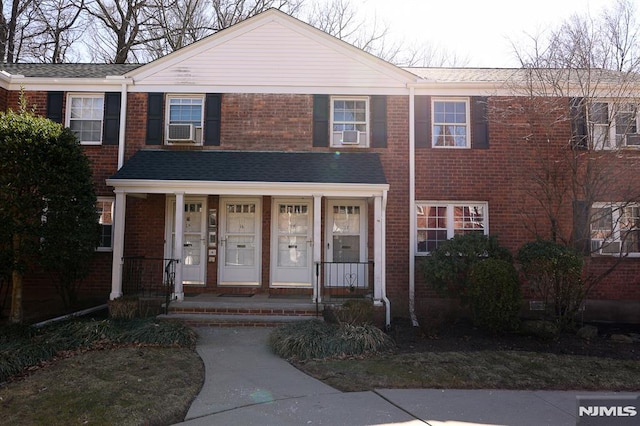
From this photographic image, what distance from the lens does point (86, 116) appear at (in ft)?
34.3

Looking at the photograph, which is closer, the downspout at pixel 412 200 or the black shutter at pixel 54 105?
the downspout at pixel 412 200

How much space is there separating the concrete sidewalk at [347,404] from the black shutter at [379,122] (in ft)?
19.5

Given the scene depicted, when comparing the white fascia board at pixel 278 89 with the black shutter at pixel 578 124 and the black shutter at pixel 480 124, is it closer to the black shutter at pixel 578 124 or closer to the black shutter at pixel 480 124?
the black shutter at pixel 480 124

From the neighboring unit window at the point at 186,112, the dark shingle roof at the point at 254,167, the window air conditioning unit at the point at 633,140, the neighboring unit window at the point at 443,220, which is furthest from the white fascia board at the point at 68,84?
the window air conditioning unit at the point at 633,140

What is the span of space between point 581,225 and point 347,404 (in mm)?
7009

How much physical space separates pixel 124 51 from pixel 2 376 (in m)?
19.4

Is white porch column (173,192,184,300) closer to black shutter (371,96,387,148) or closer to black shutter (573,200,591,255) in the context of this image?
black shutter (371,96,387,148)

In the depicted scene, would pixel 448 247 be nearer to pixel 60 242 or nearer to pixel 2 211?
pixel 60 242

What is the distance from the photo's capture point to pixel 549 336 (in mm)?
7605

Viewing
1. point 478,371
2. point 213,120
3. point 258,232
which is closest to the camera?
point 478,371

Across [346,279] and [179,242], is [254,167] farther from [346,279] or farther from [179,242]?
[346,279]

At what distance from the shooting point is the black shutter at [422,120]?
33.4 ft

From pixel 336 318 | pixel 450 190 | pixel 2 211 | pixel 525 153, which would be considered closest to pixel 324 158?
pixel 450 190

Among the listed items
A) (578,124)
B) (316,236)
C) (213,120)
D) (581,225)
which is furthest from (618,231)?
(213,120)
